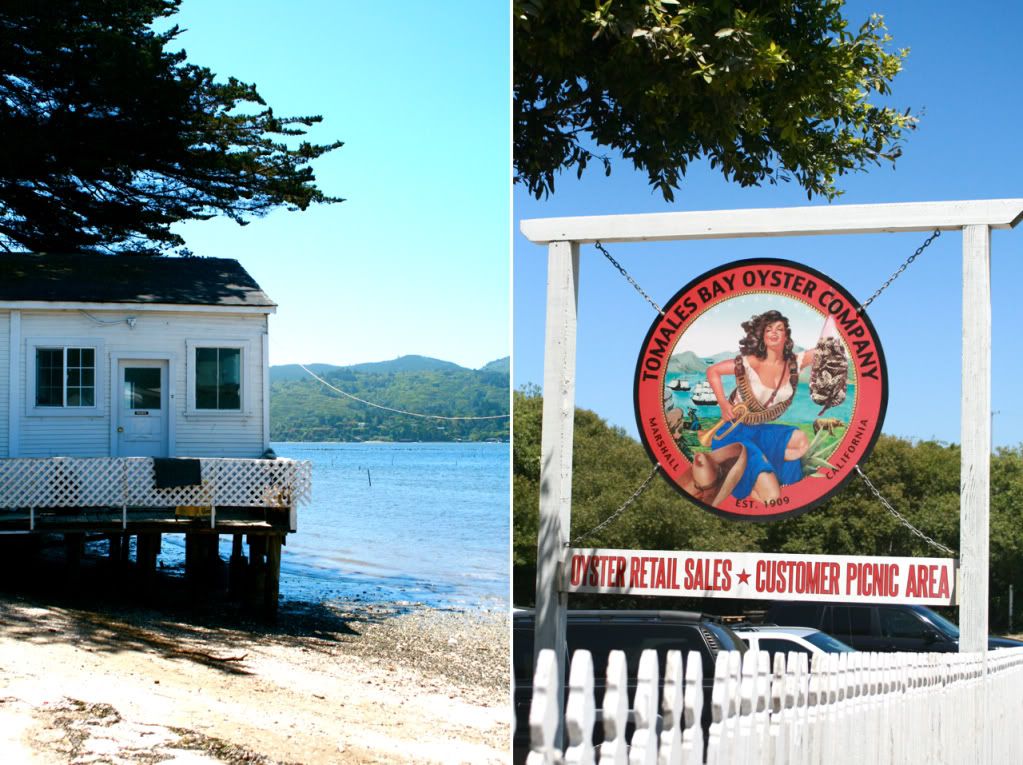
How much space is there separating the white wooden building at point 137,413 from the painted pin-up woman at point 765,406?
11399mm

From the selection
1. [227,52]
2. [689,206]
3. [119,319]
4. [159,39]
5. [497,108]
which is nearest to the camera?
[119,319]

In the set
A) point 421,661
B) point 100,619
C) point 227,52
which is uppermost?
point 227,52

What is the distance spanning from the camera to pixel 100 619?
633 inches

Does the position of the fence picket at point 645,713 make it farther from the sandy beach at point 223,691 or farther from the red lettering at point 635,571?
the sandy beach at point 223,691

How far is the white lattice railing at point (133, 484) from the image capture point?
620 inches

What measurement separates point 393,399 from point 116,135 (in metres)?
49.6

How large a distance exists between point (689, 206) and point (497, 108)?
1509 inches

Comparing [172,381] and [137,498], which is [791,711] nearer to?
[137,498]

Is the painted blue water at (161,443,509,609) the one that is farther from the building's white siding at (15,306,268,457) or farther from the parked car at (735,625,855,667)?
the parked car at (735,625,855,667)

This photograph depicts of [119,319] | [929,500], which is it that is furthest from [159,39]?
[929,500]

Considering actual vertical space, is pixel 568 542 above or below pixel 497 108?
below

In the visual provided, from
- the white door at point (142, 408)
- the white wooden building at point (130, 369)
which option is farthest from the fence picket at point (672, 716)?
the white door at point (142, 408)

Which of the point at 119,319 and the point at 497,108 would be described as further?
the point at 497,108

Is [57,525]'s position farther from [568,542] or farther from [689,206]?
[689,206]
